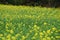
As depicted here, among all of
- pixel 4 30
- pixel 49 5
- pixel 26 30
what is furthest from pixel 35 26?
pixel 49 5

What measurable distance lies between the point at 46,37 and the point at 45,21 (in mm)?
2193

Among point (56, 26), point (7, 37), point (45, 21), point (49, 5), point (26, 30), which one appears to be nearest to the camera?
point (7, 37)

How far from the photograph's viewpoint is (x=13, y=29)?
7.64 metres

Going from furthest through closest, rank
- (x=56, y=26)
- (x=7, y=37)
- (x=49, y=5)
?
(x=49, y=5) < (x=56, y=26) < (x=7, y=37)

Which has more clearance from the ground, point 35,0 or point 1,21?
point 1,21

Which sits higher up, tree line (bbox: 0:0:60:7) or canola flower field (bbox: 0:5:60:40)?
canola flower field (bbox: 0:5:60:40)

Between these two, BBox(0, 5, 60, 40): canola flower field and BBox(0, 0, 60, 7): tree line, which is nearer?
BBox(0, 5, 60, 40): canola flower field

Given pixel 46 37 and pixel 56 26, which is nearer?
pixel 46 37

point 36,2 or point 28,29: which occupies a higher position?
point 28,29

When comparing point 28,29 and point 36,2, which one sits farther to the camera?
point 36,2

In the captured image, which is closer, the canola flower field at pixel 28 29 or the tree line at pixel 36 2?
the canola flower field at pixel 28 29

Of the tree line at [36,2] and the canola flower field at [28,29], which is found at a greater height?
the canola flower field at [28,29]

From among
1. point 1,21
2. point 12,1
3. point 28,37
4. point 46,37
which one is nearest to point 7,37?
point 28,37

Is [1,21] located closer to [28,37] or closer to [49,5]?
[28,37]
